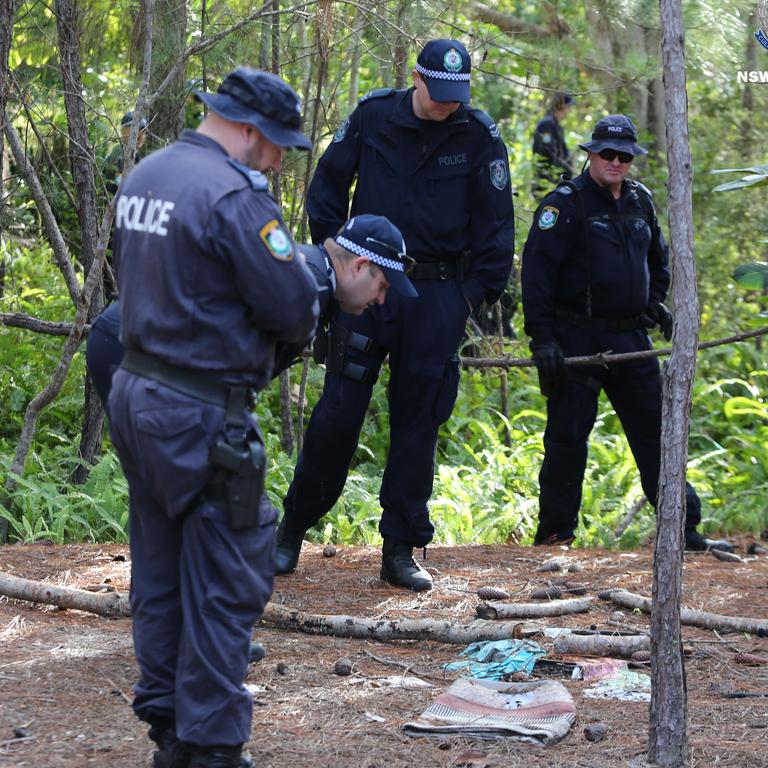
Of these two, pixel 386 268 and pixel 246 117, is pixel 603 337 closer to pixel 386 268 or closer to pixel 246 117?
pixel 386 268

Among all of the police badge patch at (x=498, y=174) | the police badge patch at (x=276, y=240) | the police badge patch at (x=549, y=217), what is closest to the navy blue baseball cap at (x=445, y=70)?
the police badge patch at (x=498, y=174)

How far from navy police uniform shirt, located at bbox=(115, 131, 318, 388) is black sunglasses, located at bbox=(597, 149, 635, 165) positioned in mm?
3552

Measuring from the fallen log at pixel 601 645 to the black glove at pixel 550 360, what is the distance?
6.84 ft

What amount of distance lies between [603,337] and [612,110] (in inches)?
326

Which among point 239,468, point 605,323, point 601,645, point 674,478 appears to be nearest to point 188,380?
point 239,468

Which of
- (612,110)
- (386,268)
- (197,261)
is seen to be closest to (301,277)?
(197,261)

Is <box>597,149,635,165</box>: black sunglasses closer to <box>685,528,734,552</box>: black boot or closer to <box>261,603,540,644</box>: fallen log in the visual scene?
<box>685,528,734,552</box>: black boot

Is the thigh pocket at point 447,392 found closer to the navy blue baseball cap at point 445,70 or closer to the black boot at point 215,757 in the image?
the navy blue baseball cap at point 445,70

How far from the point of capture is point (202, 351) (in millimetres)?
2992

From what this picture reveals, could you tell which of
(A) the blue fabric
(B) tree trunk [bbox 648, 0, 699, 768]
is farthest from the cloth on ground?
(B) tree trunk [bbox 648, 0, 699, 768]

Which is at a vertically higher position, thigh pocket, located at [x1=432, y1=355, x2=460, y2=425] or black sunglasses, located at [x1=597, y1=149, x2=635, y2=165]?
black sunglasses, located at [x1=597, y1=149, x2=635, y2=165]

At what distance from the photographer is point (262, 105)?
304 cm

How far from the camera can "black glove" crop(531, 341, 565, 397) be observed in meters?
6.29

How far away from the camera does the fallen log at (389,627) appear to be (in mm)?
4539
